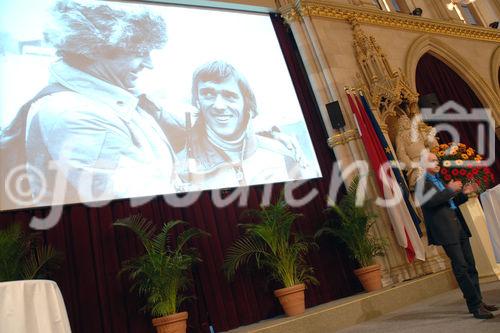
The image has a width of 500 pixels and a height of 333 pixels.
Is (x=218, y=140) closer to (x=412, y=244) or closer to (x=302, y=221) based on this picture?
(x=302, y=221)

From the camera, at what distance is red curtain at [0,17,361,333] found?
420 centimetres

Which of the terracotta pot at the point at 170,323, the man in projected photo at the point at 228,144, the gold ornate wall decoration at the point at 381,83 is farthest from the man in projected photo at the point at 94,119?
the gold ornate wall decoration at the point at 381,83

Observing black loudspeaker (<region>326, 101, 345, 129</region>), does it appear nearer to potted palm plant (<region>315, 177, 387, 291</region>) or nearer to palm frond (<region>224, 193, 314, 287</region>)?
potted palm plant (<region>315, 177, 387, 291</region>)

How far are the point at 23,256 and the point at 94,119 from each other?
1.69 metres

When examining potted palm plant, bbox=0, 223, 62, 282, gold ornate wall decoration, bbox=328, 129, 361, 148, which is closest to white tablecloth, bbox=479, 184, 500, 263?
gold ornate wall decoration, bbox=328, 129, 361, 148

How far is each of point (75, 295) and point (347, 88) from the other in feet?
16.0

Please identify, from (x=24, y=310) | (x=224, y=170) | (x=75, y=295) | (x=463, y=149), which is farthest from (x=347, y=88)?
(x=24, y=310)

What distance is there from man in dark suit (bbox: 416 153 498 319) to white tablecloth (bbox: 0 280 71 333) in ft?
8.83

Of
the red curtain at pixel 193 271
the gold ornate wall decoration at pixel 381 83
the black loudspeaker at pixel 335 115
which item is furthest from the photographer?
the gold ornate wall decoration at pixel 381 83

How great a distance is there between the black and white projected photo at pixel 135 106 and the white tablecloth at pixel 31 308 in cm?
239

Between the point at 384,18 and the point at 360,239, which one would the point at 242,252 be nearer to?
the point at 360,239

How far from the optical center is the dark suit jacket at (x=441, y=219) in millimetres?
3236

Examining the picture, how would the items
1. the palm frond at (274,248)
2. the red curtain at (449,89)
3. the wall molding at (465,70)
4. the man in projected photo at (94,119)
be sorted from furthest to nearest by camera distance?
the wall molding at (465,70) → the red curtain at (449,89) → the palm frond at (274,248) → the man in projected photo at (94,119)

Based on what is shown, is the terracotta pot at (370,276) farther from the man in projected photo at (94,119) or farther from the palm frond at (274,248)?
the man in projected photo at (94,119)
